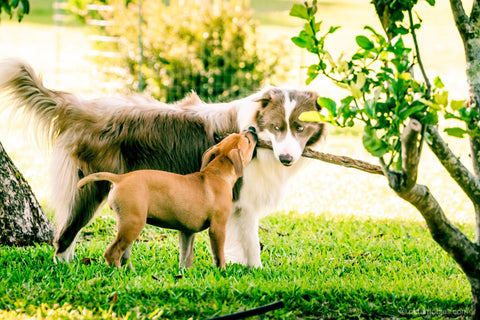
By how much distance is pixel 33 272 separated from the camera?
4.84 m

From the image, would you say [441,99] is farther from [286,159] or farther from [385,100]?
[286,159]

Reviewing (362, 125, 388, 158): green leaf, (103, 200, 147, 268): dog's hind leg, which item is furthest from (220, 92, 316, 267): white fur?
(362, 125, 388, 158): green leaf

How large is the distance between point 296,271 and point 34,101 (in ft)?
8.12

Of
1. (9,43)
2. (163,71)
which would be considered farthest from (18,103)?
(9,43)

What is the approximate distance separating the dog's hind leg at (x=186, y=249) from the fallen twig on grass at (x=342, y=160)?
0.94 meters

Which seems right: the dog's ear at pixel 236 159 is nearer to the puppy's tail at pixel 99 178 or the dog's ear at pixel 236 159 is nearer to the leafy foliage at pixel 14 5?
the puppy's tail at pixel 99 178

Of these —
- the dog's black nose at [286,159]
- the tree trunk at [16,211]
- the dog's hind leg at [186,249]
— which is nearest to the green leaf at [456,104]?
the dog's black nose at [286,159]

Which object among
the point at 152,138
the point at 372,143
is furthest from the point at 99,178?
the point at 372,143

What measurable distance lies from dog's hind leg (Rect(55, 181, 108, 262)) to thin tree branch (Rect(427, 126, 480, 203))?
252 centimetres

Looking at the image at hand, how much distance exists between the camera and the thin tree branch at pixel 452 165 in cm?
363

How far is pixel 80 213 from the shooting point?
5.00 meters

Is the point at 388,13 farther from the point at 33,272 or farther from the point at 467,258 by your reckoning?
Answer: the point at 33,272

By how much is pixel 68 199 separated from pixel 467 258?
298 centimetres

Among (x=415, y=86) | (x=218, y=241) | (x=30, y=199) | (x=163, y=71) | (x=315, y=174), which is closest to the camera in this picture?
(x=415, y=86)
